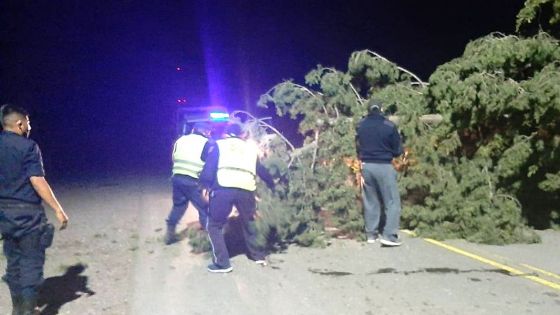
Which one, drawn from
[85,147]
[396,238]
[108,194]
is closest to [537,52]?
[396,238]

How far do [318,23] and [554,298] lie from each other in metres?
22.6

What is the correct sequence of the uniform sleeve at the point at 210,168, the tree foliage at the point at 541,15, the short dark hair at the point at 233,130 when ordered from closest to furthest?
1. the uniform sleeve at the point at 210,168
2. the short dark hair at the point at 233,130
3. the tree foliage at the point at 541,15

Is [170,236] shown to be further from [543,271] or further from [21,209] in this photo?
[543,271]

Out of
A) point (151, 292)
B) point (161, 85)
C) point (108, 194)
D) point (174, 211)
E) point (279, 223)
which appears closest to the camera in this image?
point (151, 292)

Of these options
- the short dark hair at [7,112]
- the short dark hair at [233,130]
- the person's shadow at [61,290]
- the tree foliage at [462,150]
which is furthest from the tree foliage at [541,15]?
the short dark hair at [7,112]

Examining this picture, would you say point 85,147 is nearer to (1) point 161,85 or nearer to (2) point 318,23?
(2) point 318,23

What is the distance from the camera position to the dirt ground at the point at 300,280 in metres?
6.18

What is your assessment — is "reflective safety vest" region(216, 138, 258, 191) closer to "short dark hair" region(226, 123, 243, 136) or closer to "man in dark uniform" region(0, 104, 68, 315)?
"short dark hair" region(226, 123, 243, 136)

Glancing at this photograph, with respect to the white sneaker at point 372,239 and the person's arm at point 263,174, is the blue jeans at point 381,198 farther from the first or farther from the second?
the person's arm at point 263,174

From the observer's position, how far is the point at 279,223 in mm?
8062

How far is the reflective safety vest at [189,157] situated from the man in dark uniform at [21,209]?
3.07 meters

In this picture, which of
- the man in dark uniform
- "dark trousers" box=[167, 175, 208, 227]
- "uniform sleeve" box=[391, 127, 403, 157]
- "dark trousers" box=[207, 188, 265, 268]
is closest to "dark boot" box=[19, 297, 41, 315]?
the man in dark uniform

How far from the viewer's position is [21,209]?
5.41 meters

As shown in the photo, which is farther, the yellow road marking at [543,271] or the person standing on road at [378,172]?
the person standing on road at [378,172]
